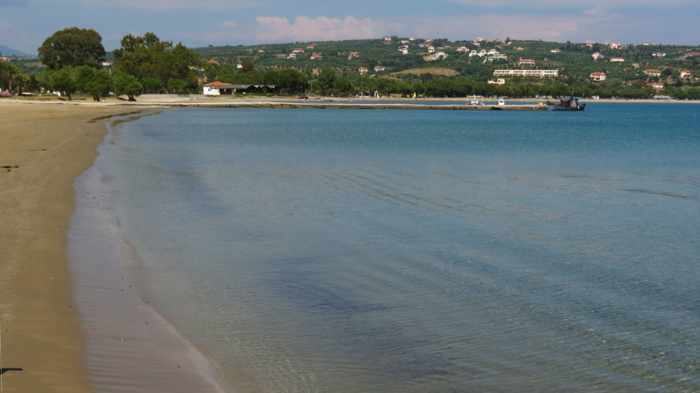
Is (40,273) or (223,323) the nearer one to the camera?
(223,323)

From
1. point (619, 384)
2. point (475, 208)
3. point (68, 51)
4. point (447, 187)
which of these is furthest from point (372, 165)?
point (68, 51)

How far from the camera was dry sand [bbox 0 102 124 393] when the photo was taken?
765cm

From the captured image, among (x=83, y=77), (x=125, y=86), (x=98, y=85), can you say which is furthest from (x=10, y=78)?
(x=98, y=85)

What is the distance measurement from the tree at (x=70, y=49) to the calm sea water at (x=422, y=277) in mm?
146390

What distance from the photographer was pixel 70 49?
16788 cm

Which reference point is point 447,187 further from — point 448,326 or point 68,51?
point 68,51

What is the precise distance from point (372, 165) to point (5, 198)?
17.3m

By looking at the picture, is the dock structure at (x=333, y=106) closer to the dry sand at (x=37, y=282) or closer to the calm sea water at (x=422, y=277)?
the calm sea water at (x=422, y=277)

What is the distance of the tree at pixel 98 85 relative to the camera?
111m

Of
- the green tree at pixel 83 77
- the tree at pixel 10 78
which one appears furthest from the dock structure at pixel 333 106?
the tree at pixel 10 78

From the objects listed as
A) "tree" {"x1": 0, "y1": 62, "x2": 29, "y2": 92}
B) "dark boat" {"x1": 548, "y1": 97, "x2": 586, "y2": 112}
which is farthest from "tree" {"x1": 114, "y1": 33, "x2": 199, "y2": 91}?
"dark boat" {"x1": 548, "y1": 97, "x2": 586, "y2": 112}

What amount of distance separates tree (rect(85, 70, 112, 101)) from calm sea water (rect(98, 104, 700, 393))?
85492mm

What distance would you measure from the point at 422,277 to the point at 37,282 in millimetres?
5254

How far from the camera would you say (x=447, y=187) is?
26062 mm
